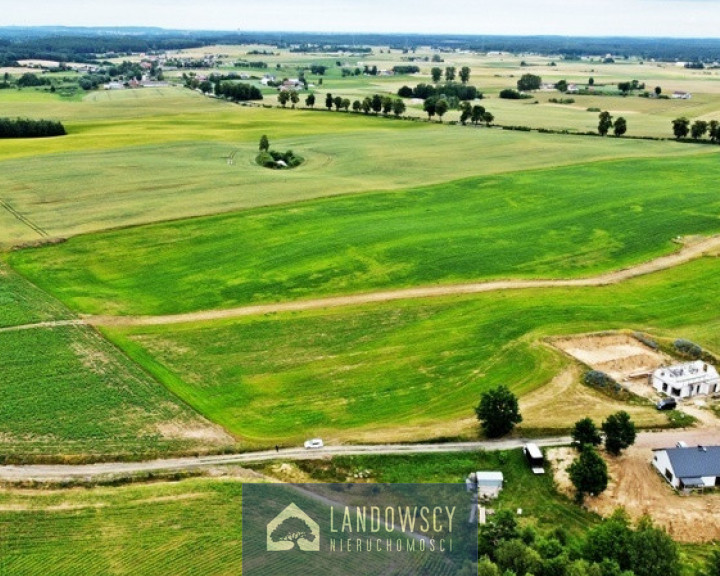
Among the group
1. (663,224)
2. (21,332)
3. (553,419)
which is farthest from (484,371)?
(663,224)

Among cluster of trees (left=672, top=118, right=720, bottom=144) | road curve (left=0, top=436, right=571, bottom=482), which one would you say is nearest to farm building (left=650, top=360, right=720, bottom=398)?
road curve (left=0, top=436, right=571, bottom=482)

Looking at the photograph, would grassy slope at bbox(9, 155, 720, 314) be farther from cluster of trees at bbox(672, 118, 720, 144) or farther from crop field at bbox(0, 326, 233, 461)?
cluster of trees at bbox(672, 118, 720, 144)

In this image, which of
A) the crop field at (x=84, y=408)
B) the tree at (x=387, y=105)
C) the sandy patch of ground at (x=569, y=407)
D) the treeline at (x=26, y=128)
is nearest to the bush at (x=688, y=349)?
the sandy patch of ground at (x=569, y=407)

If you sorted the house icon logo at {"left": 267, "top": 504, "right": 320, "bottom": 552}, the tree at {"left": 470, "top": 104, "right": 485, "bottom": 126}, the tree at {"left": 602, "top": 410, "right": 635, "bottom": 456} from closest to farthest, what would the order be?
the house icon logo at {"left": 267, "top": 504, "right": 320, "bottom": 552} → the tree at {"left": 602, "top": 410, "right": 635, "bottom": 456} → the tree at {"left": 470, "top": 104, "right": 485, "bottom": 126}

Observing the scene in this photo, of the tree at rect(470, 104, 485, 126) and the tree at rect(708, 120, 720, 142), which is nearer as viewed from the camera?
the tree at rect(708, 120, 720, 142)

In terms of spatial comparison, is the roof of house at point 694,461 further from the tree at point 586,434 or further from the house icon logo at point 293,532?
the house icon logo at point 293,532

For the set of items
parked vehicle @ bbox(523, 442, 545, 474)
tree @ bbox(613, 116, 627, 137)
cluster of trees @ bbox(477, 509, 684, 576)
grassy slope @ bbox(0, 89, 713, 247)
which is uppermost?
tree @ bbox(613, 116, 627, 137)

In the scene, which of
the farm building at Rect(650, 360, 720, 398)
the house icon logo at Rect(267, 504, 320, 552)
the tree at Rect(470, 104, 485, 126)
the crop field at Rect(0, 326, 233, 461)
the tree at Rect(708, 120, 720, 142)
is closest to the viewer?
the house icon logo at Rect(267, 504, 320, 552)
